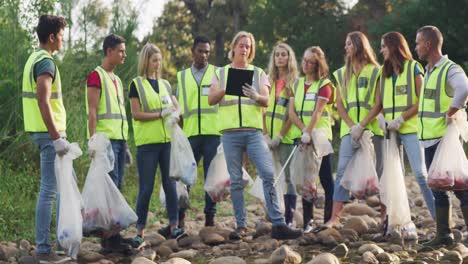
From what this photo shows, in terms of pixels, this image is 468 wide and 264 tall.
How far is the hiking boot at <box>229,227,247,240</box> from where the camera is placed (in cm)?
758

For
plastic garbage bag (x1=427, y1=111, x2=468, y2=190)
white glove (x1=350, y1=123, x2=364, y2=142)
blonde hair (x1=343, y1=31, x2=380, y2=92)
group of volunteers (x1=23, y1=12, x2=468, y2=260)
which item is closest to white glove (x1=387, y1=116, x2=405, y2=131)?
group of volunteers (x1=23, y1=12, x2=468, y2=260)

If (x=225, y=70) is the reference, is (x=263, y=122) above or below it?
below

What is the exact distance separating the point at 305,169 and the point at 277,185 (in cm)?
36

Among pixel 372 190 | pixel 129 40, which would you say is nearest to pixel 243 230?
pixel 372 190

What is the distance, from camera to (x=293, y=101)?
8.14m

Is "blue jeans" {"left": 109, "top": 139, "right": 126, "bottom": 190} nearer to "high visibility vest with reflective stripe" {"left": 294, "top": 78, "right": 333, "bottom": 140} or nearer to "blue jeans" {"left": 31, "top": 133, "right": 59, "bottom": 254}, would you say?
"blue jeans" {"left": 31, "top": 133, "right": 59, "bottom": 254}

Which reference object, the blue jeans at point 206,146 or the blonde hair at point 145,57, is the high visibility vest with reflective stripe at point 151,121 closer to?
the blonde hair at point 145,57

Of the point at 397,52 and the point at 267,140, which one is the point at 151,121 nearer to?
the point at 267,140

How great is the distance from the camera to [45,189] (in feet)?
21.4

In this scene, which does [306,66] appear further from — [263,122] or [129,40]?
[129,40]

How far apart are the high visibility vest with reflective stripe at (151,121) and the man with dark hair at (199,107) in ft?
1.56

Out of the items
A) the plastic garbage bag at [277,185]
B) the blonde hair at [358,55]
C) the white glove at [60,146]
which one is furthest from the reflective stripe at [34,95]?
the blonde hair at [358,55]

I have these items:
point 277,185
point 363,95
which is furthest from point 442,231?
point 277,185

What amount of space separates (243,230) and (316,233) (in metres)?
0.70
